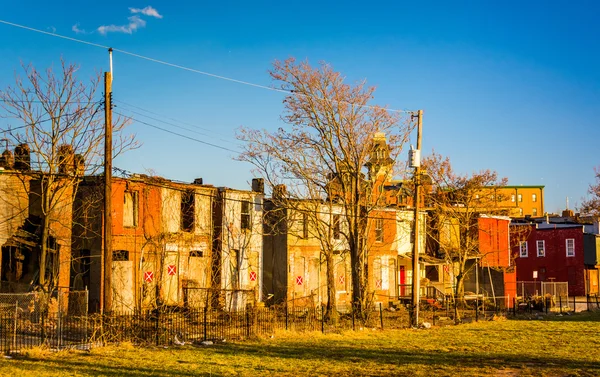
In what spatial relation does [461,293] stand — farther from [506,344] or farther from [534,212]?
[534,212]

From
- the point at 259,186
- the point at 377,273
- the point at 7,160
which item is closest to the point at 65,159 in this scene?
the point at 7,160

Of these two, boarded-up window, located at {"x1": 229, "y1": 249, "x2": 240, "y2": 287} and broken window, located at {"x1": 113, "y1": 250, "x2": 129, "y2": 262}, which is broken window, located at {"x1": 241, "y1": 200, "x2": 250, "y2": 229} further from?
broken window, located at {"x1": 113, "y1": 250, "x2": 129, "y2": 262}

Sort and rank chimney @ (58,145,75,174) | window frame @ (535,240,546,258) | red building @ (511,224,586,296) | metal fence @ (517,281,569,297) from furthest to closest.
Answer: window frame @ (535,240,546,258)
red building @ (511,224,586,296)
metal fence @ (517,281,569,297)
chimney @ (58,145,75,174)

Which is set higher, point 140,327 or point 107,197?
point 107,197

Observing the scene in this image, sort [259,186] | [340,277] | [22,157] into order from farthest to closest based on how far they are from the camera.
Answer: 1. [340,277]
2. [259,186]
3. [22,157]

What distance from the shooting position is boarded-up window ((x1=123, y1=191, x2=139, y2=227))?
34750 mm

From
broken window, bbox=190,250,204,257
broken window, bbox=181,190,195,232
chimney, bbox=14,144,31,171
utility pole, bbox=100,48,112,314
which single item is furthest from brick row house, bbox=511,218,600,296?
utility pole, bbox=100,48,112,314

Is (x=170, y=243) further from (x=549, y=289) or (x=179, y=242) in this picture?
(x=549, y=289)

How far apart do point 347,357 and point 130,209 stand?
1715cm

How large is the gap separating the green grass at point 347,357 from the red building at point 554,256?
3854 cm

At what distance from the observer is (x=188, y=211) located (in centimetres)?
3800

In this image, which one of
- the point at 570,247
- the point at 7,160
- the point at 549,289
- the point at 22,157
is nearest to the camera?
the point at 22,157

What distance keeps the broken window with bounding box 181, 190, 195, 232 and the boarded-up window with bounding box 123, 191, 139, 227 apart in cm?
321

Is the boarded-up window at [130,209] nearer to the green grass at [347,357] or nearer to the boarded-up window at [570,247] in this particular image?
the green grass at [347,357]
